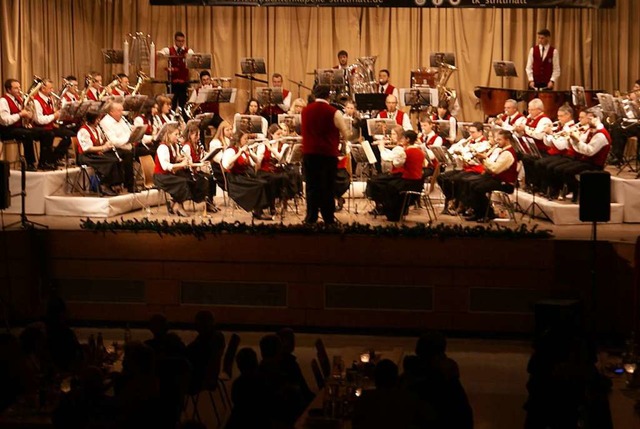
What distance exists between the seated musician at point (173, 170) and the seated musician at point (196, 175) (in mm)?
75

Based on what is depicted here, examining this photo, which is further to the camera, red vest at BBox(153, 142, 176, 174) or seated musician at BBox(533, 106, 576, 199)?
seated musician at BBox(533, 106, 576, 199)

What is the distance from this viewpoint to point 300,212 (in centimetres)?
1495

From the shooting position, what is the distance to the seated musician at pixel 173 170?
14266mm

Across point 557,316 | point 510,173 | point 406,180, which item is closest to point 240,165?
point 406,180

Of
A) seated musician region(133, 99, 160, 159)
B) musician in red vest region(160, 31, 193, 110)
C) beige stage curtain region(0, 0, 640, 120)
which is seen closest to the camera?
seated musician region(133, 99, 160, 159)

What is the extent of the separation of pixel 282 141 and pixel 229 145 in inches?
28.7

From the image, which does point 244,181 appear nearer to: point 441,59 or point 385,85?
point 385,85

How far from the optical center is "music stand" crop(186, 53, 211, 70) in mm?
18062

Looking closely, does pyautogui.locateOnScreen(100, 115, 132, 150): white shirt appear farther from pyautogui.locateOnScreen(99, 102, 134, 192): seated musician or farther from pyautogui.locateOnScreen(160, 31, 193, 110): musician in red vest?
pyautogui.locateOnScreen(160, 31, 193, 110): musician in red vest

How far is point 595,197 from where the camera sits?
10766 mm

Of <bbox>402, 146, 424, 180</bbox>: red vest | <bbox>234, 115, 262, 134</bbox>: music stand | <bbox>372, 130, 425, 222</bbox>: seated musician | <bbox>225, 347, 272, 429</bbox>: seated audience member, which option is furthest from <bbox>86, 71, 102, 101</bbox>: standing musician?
<bbox>225, 347, 272, 429</bbox>: seated audience member

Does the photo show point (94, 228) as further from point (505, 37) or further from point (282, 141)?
point (505, 37)

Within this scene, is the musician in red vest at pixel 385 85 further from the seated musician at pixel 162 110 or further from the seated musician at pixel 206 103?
the seated musician at pixel 162 110

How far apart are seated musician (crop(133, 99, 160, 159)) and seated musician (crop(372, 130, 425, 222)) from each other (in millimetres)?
4025
